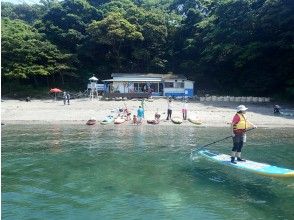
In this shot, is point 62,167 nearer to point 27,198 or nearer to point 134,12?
point 27,198

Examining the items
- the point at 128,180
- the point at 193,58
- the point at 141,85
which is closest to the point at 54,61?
the point at 141,85

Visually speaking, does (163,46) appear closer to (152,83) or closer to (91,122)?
(152,83)

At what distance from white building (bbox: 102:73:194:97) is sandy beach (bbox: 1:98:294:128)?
5.37 m

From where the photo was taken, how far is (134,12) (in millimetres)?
63250

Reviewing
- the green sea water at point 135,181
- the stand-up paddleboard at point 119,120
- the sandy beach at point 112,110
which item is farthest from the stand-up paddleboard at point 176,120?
the green sea water at point 135,181

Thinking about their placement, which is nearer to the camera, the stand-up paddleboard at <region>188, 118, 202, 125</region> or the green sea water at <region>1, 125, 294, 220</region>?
the green sea water at <region>1, 125, 294, 220</region>

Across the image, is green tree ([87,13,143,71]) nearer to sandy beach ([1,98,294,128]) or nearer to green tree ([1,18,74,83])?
green tree ([1,18,74,83])

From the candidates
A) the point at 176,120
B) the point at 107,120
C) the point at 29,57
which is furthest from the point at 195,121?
the point at 29,57

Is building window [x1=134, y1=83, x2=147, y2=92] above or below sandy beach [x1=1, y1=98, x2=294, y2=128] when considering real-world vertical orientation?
above

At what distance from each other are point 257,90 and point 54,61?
102 feet

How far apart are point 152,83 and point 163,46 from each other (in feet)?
34.7

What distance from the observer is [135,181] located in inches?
669

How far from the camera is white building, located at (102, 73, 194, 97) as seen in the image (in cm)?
5549

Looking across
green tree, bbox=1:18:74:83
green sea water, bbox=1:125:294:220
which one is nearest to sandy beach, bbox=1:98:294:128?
green sea water, bbox=1:125:294:220
